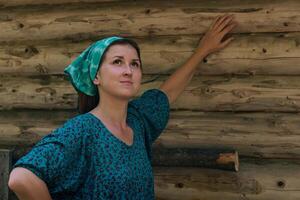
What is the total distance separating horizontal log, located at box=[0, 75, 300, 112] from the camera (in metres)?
3.13

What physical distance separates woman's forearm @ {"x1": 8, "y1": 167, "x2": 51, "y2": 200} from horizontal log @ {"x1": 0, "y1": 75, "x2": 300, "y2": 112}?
4.27 ft

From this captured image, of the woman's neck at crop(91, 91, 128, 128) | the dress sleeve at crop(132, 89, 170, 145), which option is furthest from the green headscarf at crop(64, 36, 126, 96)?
the dress sleeve at crop(132, 89, 170, 145)

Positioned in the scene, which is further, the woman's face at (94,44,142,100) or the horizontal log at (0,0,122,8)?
the horizontal log at (0,0,122,8)

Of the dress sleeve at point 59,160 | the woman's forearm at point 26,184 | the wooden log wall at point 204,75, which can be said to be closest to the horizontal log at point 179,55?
the wooden log wall at point 204,75

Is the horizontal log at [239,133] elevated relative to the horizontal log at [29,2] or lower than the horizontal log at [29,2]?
lower

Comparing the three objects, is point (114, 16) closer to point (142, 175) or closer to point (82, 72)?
point (82, 72)

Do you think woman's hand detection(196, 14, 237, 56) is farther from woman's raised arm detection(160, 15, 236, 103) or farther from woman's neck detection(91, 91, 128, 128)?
woman's neck detection(91, 91, 128, 128)

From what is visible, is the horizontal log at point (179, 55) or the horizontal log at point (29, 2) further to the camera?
the horizontal log at point (29, 2)

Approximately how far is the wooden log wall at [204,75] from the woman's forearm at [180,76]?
0.09 metres

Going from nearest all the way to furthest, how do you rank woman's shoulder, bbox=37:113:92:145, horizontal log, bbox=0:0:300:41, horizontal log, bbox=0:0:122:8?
woman's shoulder, bbox=37:113:92:145
horizontal log, bbox=0:0:300:41
horizontal log, bbox=0:0:122:8

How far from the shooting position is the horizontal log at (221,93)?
3.13m

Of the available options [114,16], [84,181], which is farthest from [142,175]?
[114,16]

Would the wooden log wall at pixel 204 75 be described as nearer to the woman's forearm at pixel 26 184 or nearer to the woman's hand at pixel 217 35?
the woman's hand at pixel 217 35

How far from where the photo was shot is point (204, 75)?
10.8 ft
